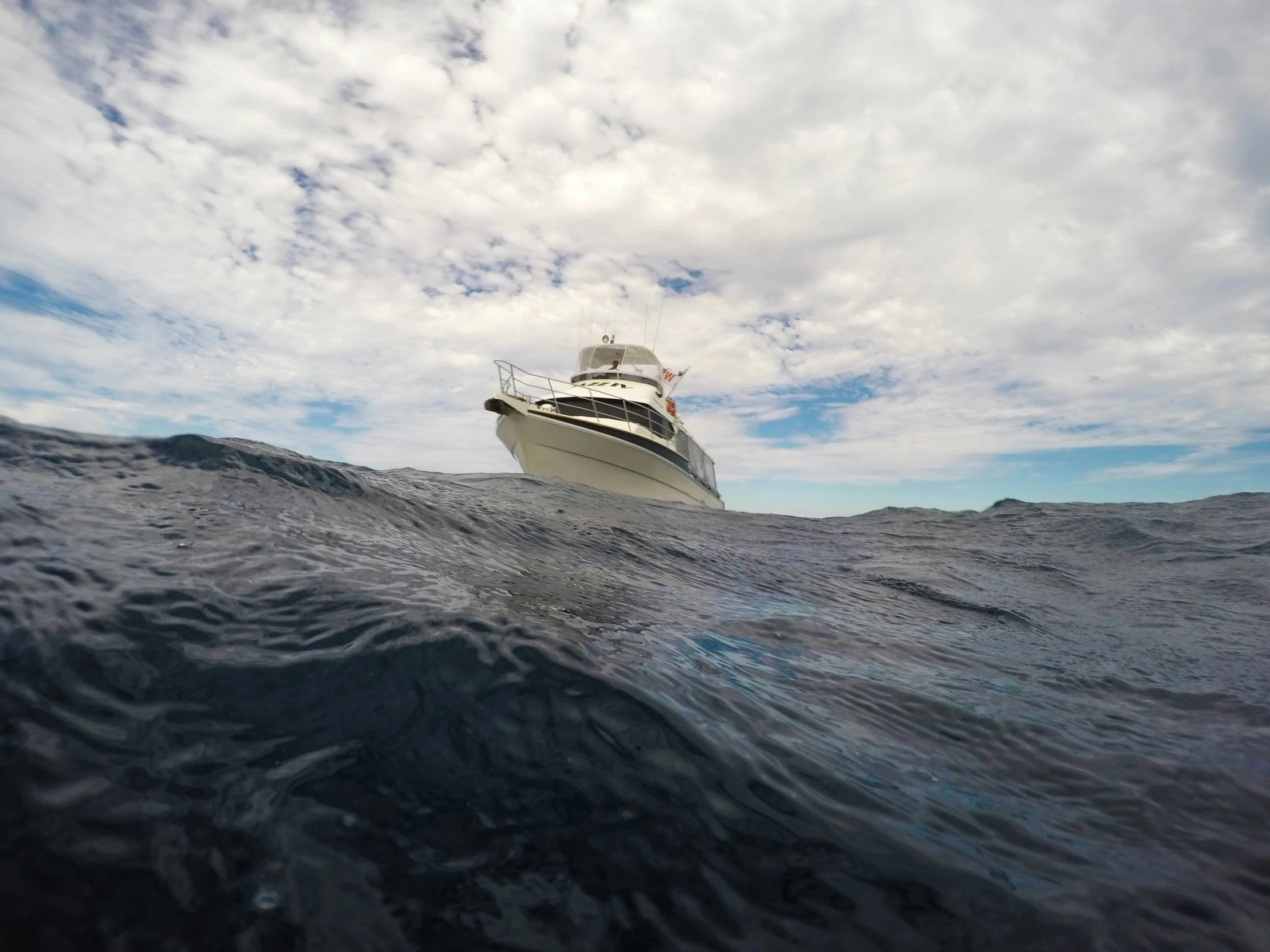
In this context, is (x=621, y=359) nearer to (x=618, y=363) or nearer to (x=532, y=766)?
(x=618, y=363)

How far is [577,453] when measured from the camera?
67.4 feet

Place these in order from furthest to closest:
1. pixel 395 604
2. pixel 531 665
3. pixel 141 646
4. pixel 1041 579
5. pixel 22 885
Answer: pixel 1041 579, pixel 395 604, pixel 531 665, pixel 141 646, pixel 22 885

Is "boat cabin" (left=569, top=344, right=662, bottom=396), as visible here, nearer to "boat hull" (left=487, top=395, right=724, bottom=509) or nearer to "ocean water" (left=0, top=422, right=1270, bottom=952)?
"boat hull" (left=487, top=395, right=724, bottom=509)

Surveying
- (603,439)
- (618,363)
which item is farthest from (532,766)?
(618,363)

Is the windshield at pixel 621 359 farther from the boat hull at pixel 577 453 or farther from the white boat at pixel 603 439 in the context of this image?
the boat hull at pixel 577 453

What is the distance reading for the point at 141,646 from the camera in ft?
7.65

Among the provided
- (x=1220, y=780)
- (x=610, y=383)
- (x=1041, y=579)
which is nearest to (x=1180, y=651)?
(x=1220, y=780)

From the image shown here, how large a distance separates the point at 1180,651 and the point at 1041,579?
14.4 feet

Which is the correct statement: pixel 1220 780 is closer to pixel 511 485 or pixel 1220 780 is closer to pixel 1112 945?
pixel 1112 945

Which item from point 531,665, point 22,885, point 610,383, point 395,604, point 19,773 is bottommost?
point 22,885

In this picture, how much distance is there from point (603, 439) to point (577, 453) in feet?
3.41

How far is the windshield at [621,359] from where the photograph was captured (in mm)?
29281

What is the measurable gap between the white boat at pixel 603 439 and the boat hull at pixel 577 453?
0.08 feet

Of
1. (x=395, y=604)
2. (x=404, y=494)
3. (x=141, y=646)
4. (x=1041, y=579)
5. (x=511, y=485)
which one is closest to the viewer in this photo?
(x=141, y=646)
